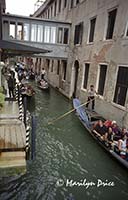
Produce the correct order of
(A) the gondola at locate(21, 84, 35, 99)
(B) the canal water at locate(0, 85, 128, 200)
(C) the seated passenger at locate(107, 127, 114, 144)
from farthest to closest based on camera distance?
(A) the gondola at locate(21, 84, 35, 99), (C) the seated passenger at locate(107, 127, 114, 144), (B) the canal water at locate(0, 85, 128, 200)

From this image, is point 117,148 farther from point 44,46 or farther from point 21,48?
point 44,46

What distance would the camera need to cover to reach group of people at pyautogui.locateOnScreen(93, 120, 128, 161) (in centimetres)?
563

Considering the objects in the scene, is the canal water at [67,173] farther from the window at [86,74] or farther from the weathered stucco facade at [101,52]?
the window at [86,74]

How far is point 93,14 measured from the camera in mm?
10992

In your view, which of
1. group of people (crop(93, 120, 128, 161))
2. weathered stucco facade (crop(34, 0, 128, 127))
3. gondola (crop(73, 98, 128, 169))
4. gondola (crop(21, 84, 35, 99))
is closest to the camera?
gondola (crop(73, 98, 128, 169))

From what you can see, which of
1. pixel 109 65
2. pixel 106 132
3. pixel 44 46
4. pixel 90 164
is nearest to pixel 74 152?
pixel 90 164

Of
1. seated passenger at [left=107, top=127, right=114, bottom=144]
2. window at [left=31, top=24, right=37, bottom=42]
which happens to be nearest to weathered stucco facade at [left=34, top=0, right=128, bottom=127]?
seated passenger at [left=107, top=127, right=114, bottom=144]

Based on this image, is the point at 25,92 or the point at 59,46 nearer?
the point at 25,92

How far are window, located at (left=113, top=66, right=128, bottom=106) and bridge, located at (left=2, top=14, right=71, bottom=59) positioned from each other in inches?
303

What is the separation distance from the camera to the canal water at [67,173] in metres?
4.46

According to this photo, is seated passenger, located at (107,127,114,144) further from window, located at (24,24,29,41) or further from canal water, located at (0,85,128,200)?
window, located at (24,24,29,41)

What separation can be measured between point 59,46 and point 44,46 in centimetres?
117

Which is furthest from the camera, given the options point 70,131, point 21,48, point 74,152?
point 70,131

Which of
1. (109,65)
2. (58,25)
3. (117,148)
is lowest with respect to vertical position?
(117,148)
